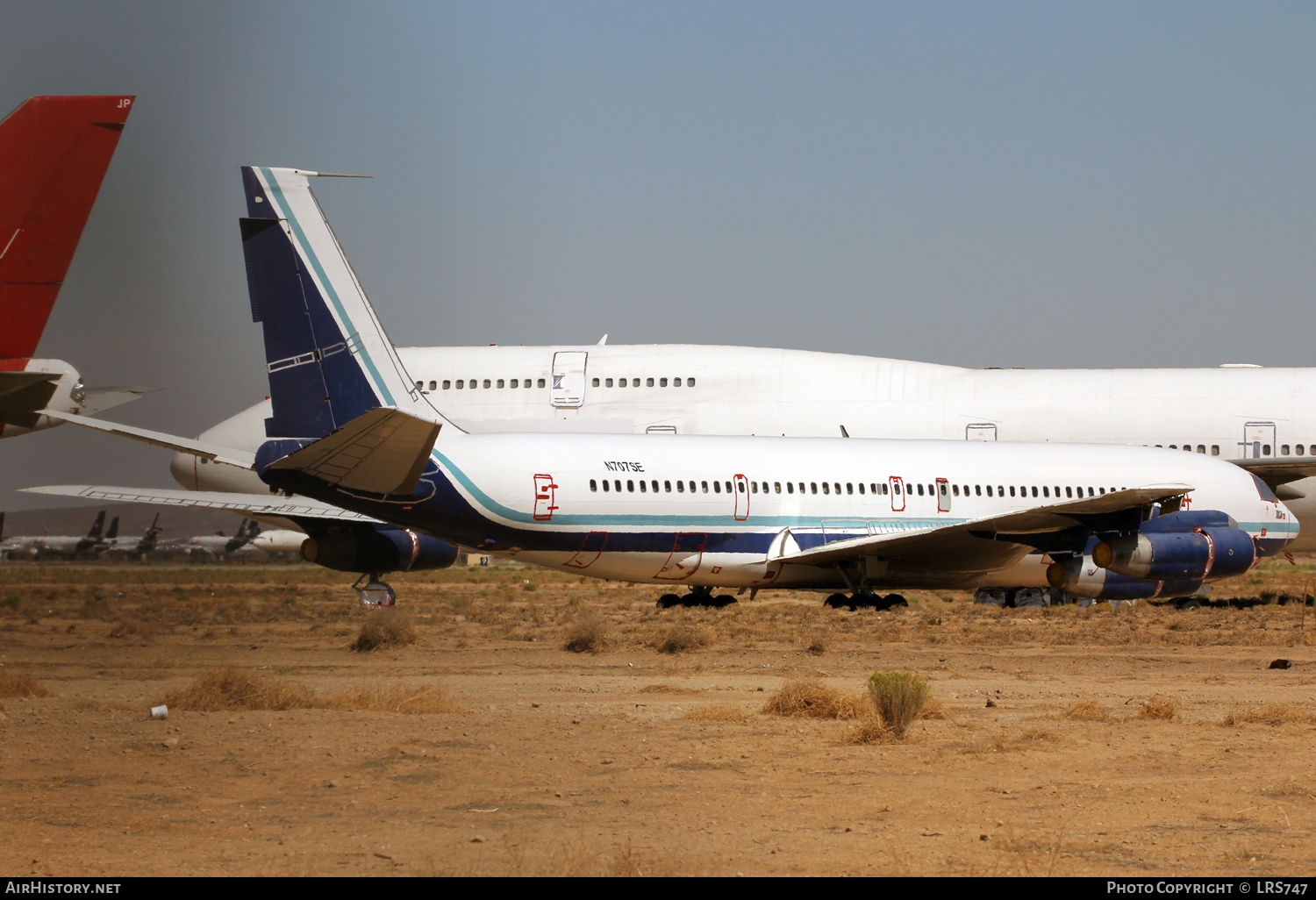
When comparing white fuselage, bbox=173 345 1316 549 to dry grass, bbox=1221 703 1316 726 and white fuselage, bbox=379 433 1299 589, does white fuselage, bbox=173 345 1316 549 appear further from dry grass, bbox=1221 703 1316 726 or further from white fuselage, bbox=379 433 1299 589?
dry grass, bbox=1221 703 1316 726

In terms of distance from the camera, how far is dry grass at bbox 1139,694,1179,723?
48.4 ft

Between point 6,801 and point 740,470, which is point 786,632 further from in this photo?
point 6,801

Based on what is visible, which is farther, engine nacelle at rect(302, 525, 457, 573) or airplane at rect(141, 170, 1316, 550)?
airplane at rect(141, 170, 1316, 550)

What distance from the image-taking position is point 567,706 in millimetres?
14992

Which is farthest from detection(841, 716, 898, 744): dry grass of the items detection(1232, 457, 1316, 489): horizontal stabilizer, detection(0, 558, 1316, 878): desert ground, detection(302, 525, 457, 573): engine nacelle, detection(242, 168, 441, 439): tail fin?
detection(1232, 457, 1316, 489): horizontal stabilizer

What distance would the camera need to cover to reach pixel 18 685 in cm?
1305

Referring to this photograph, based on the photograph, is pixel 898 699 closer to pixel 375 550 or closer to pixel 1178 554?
pixel 1178 554

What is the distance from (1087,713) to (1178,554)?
28.7 feet

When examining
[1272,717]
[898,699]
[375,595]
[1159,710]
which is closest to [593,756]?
[898,699]

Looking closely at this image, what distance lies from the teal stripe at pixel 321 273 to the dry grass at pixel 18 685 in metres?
8.07

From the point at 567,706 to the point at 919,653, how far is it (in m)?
9.50

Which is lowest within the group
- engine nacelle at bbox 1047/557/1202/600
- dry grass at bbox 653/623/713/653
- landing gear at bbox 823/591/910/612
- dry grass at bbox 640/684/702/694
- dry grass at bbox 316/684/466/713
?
dry grass at bbox 653/623/713/653

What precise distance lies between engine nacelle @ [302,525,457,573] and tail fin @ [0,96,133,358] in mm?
13773

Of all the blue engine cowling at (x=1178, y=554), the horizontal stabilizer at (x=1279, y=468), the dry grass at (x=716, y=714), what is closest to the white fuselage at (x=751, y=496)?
the blue engine cowling at (x=1178, y=554)
